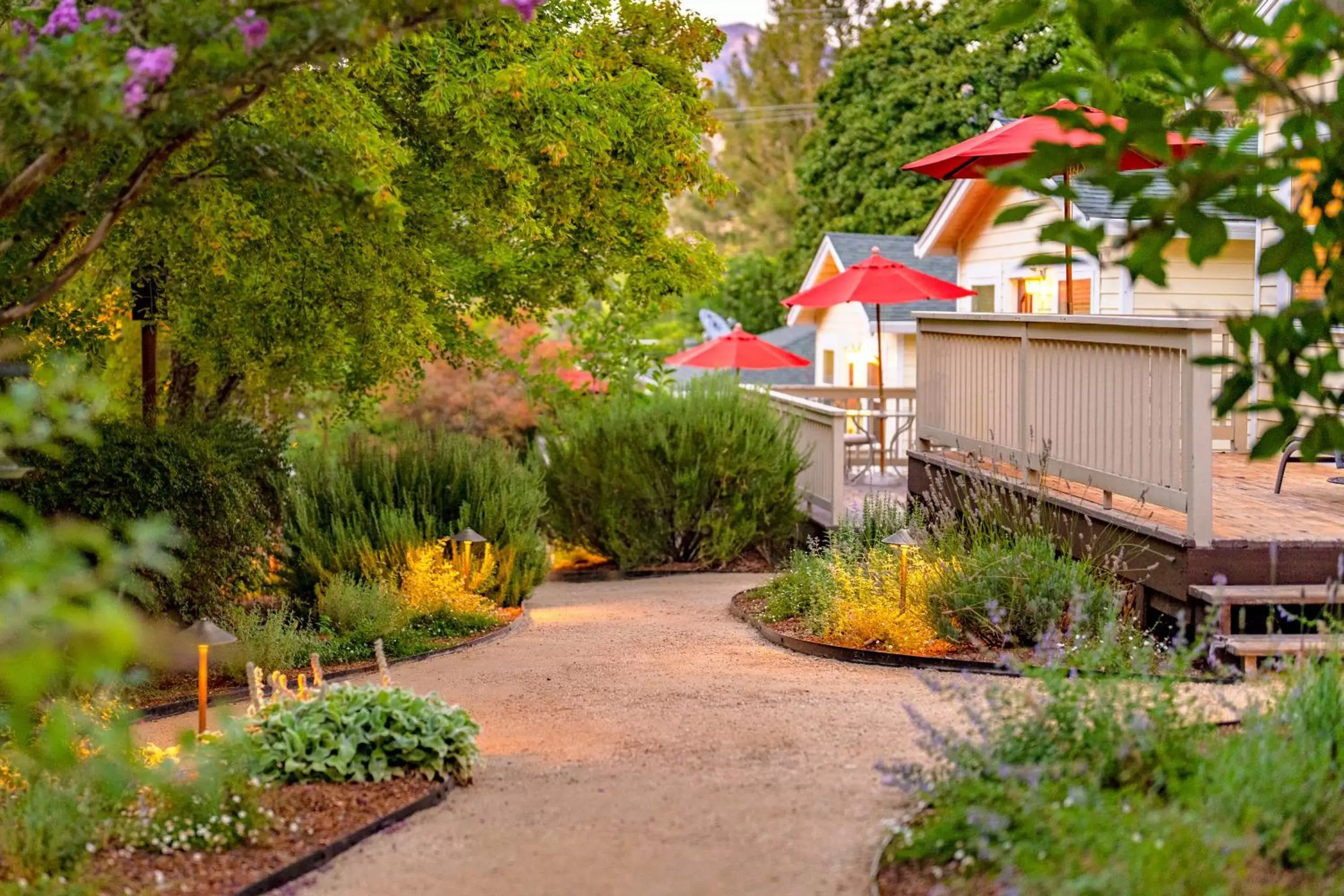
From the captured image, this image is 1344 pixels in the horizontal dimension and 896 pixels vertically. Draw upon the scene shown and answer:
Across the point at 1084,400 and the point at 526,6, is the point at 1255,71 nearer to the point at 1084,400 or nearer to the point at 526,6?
the point at 526,6

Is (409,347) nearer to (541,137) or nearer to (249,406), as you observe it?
(541,137)

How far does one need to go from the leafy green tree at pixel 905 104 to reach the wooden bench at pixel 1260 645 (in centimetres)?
2788

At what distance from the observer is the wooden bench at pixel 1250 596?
7.45 m

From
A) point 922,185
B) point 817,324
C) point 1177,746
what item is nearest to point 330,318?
point 1177,746

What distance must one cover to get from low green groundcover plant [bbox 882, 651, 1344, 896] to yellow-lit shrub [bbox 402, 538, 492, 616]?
5517 mm

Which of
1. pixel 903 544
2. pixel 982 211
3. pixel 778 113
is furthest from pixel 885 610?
pixel 778 113

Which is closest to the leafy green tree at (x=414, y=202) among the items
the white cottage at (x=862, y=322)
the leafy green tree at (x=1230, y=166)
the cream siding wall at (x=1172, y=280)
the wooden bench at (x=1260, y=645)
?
the leafy green tree at (x=1230, y=166)

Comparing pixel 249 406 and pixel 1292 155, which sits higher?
pixel 1292 155

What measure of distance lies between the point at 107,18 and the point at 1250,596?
597 cm

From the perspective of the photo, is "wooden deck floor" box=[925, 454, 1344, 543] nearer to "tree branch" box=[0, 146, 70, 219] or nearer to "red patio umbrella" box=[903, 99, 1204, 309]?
"red patio umbrella" box=[903, 99, 1204, 309]

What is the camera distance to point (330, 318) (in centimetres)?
1000

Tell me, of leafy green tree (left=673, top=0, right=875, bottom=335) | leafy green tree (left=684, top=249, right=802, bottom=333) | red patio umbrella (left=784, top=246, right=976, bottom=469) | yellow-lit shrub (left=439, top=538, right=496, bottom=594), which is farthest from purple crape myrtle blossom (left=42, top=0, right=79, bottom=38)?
leafy green tree (left=673, top=0, right=875, bottom=335)

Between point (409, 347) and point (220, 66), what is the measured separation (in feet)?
19.2

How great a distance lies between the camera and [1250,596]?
748cm
